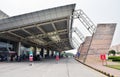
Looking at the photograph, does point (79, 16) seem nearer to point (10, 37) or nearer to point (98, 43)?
point (98, 43)

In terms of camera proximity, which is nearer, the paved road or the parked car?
the paved road

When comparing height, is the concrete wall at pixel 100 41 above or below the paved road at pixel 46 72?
above

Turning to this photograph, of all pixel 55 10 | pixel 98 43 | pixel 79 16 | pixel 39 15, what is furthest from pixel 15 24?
pixel 98 43

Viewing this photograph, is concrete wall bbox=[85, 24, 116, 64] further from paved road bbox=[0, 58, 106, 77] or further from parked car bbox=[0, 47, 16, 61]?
parked car bbox=[0, 47, 16, 61]

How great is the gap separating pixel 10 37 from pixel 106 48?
23.1m

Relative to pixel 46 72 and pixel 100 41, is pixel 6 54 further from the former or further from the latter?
pixel 46 72

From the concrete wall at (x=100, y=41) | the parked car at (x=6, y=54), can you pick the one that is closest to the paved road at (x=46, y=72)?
the concrete wall at (x=100, y=41)

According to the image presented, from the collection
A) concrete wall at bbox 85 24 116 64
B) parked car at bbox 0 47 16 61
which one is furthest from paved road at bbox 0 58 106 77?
parked car at bbox 0 47 16 61

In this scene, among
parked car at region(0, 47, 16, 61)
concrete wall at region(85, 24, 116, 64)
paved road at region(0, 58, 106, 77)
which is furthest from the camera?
parked car at region(0, 47, 16, 61)

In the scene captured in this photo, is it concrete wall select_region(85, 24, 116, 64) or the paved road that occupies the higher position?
concrete wall select_region(85, 24, 116, 64)

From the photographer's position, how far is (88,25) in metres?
52.0

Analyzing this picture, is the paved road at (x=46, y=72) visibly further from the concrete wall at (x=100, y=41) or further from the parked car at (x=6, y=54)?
the parked car at (x=6, y=54)

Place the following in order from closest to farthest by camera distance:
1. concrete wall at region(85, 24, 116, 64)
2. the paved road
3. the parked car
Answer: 1. the paved road
2. concrete wall at region(85, 24, 116, 64)
3. the parked car

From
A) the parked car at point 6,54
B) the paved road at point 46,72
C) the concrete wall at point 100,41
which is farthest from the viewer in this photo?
the parked car at point 6,54
